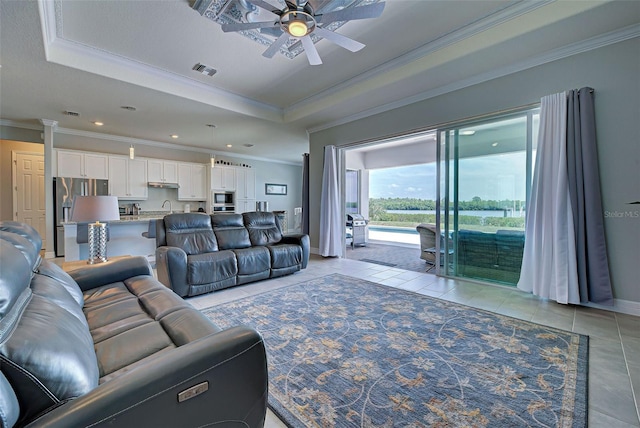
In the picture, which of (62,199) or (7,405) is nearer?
(7,405)

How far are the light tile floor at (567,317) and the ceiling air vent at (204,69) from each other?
9.70 ft

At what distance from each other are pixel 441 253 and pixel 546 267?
1281mm

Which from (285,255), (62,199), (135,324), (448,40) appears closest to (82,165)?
(62,199)

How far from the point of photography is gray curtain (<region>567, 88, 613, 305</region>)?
2770mm

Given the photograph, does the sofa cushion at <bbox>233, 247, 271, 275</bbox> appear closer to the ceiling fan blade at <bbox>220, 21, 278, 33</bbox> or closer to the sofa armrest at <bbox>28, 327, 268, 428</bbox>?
the ceiling fan blade at <bbox>220, 21, 278, 33</bbox>

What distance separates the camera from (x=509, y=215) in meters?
3.55

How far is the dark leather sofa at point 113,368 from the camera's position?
74 cm

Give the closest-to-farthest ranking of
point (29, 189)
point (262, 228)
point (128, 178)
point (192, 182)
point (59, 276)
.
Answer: point (59, 276) < point (262, 228) < point (29, 189) < point (128, 178) < point (192, 182)

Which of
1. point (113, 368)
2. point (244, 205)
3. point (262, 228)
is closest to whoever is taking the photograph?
point (113, 368)

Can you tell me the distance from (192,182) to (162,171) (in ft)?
2.63

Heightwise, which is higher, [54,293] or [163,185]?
[163,185]

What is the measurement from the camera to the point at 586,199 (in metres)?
2.80

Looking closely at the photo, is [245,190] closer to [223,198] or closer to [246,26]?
[223,198]

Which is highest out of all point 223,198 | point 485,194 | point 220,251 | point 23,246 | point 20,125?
point 20,125
